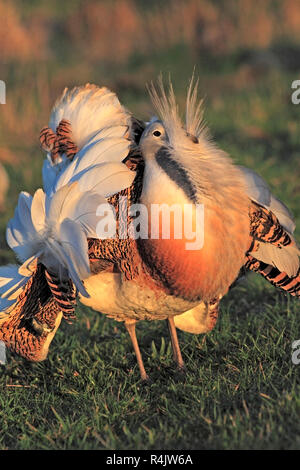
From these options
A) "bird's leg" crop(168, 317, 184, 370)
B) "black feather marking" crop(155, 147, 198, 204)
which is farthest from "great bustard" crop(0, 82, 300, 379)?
"bird's leg" crop(168, 317, 184, 370)

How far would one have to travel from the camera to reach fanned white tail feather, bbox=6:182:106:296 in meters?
2.62

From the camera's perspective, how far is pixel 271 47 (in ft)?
32.2

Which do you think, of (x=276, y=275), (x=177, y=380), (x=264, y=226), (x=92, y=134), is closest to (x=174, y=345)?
(x=177, y=380)

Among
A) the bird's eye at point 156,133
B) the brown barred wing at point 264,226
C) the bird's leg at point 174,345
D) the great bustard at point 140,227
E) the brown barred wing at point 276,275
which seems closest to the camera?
the great bustard at point 140,227

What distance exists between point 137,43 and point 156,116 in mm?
8333

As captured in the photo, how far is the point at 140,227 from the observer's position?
2.65 m

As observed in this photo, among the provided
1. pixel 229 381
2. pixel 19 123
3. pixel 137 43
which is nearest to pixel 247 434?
pixel 229 381

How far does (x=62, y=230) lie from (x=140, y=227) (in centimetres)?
29

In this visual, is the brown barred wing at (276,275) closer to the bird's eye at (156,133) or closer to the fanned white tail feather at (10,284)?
the bird's eye at (156,133)

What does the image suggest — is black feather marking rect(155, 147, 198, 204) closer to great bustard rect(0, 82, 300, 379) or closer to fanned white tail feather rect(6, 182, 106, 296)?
great bustard rect(0, 82, 300, 379)

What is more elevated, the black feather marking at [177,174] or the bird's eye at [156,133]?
the bird's eye at [156,133]

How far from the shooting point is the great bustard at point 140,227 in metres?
2.62

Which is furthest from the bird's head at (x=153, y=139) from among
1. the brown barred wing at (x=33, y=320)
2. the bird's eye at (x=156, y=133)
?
the brown barred wing at (x=33, y=320)

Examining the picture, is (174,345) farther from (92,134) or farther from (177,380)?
(92,134)
